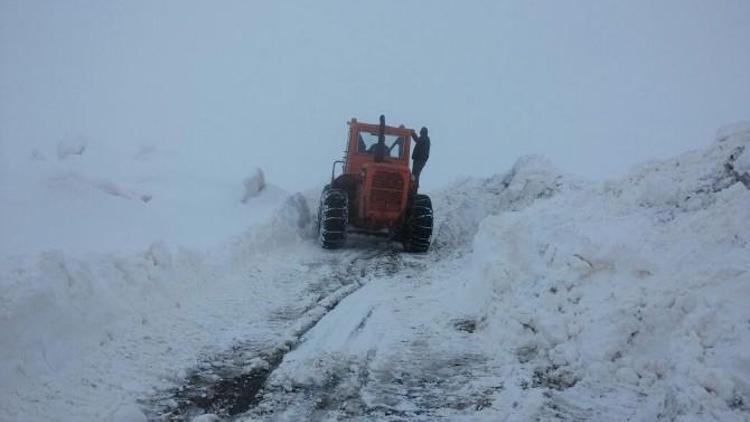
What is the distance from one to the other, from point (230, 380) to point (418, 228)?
707 centimetres

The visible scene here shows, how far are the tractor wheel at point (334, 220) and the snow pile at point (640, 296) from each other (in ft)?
12.5

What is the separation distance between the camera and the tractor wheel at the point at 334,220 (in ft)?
37.3

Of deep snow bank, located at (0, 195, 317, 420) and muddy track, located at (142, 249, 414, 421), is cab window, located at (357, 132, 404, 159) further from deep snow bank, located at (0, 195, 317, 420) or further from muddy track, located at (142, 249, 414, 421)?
muddy track, located at (142, 249, 414, 421)

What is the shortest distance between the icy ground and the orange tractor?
3.08 metres

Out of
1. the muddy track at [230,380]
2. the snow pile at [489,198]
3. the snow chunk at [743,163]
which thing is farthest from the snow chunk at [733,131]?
the muddy track at [230,380]

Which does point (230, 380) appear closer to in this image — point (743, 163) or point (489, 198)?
point (743, 163)

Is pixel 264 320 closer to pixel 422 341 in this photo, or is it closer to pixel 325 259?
pixel 422 341

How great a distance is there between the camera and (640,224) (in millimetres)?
6539

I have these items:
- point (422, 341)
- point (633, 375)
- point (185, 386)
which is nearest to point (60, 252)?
point (185, 386)

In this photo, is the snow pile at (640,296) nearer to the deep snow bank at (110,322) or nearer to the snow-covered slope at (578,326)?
the snow-covered slope at (578,326)

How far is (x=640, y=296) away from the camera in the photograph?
5137 mm

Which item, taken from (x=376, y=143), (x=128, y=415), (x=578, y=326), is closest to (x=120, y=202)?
(x=376, y=143)

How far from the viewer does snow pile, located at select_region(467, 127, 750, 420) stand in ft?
13.7

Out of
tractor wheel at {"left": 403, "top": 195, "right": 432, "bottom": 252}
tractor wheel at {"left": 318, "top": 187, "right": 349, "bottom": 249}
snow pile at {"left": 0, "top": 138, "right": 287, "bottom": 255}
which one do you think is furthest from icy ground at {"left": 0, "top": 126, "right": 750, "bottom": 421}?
tractor wheel at {"left": 403, "top": 195, "right": 432, "bottom": 252}
